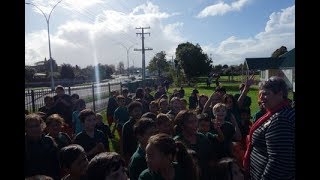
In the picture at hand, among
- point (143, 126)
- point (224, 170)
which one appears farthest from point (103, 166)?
point (143, 126)

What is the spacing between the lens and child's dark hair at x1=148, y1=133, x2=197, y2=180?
10.1 feet

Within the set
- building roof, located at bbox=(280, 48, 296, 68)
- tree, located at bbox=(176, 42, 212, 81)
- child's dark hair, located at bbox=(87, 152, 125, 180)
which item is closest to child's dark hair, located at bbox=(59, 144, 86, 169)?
child's dark hair, located at bbox=(87, 152, 125, 180)

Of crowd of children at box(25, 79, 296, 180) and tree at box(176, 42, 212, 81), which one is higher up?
tree at box(176, 42, 212, 81)

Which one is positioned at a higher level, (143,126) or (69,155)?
(143,126)

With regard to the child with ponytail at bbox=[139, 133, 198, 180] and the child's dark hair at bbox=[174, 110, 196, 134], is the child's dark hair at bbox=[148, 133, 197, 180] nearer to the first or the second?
the child with ponytail at bbox=[139, 133, 198, 180]

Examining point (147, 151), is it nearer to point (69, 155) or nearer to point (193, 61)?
point (69, 155)

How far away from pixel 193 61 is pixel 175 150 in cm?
6511

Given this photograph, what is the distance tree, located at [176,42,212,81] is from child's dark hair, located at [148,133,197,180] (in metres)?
62.6

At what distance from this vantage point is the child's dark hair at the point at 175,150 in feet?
10.1

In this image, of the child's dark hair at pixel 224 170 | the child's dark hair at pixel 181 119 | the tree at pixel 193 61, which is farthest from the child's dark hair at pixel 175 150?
the tree at pixel 193 61

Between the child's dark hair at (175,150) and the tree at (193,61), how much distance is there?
6258 centimetres

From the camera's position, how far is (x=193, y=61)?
222 feet
